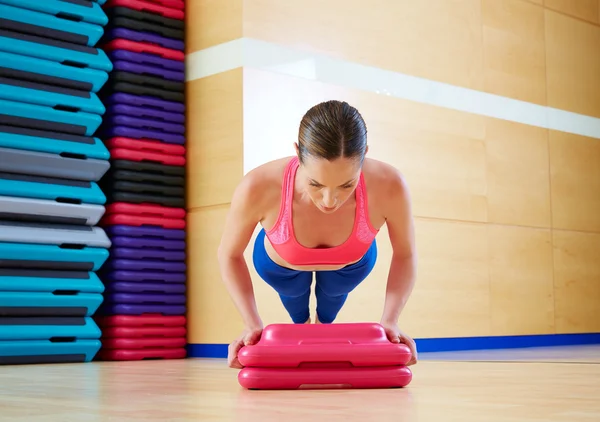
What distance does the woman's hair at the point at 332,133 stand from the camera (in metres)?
2.15

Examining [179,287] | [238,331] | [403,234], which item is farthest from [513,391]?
[179,287]

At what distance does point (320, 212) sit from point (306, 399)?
31.9 inches

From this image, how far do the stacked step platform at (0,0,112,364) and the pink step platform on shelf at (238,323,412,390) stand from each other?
2.31m

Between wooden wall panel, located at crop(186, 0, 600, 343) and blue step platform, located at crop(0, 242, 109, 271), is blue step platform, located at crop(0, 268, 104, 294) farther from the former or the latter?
wooden wall panel, located at crop(186, 0, 600, 343)

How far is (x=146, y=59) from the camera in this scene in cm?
486

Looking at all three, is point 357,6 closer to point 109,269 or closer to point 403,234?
point 109,269

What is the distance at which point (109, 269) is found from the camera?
4.75 m

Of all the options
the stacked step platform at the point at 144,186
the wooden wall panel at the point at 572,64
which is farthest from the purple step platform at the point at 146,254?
the wooden wall panel at the point at 572,64

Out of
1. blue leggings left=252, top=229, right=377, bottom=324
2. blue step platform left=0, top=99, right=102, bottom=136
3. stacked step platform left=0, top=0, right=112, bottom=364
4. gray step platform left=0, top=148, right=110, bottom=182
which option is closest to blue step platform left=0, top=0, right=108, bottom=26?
stacked step platform left=0, top=0, right=112, bottom=364

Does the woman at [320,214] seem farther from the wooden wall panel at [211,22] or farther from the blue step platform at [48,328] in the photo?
the wooden wall panel at [211,22]

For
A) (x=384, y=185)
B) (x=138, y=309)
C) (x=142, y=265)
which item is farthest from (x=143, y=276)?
(x=384, y=185)

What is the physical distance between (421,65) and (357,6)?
0.58 meters

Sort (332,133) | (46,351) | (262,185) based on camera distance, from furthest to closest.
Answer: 1. (46,351)
2. (262,185)
3. (332,133)

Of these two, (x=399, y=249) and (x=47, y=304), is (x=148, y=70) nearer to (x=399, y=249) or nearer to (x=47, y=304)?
(x=47, y=304)
